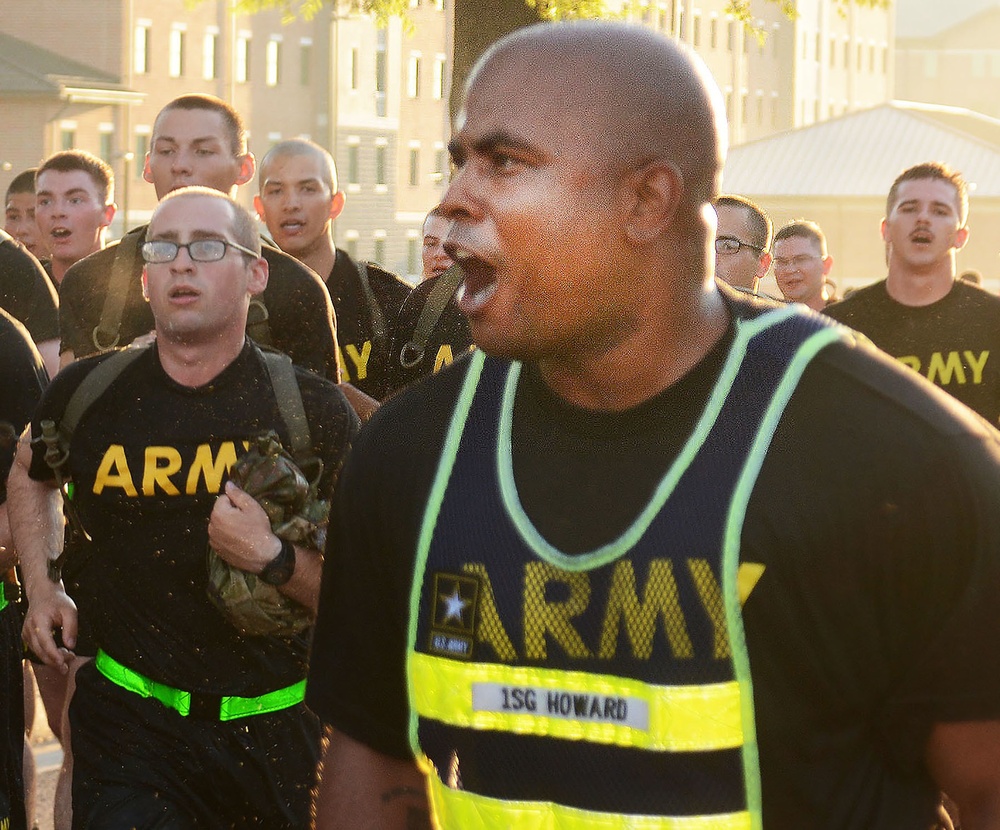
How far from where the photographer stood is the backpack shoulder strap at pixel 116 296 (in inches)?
260

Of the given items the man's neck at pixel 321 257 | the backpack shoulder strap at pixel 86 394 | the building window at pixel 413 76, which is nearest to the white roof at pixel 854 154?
the building window at pixel 413 76

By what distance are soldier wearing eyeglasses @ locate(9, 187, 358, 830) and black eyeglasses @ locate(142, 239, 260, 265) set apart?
131 millimetres

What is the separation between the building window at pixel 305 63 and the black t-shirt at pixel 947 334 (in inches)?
2555

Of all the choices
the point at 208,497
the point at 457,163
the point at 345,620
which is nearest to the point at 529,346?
the point at 457,163

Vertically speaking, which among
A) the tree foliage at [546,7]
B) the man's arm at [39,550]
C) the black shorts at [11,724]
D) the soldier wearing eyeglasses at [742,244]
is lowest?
the black shorts at [11,724]

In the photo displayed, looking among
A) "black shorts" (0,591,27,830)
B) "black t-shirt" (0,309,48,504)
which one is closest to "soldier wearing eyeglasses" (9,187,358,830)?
"black t-shirt" (0,309,48,504)

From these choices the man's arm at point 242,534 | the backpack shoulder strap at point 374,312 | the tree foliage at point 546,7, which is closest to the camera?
the man's arm at point 242,534

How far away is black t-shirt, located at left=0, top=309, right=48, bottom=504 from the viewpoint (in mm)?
5742

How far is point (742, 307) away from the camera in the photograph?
2500mm

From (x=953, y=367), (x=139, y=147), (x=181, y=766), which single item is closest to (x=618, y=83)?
(x=181, y=766)

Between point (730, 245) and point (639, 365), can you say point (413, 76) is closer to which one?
point (730, 245)

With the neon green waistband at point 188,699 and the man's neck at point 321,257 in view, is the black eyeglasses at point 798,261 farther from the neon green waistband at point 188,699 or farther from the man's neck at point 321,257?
the neon green waistband at point 188,699

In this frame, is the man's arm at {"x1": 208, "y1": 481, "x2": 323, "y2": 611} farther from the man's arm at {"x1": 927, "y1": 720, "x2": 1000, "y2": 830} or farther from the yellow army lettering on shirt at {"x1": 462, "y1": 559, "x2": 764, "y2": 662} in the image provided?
the man's arm at {"x1": 927, "y1": 720, "x2": 1000, "y2": 830}

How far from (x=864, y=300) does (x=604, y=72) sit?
602cm
